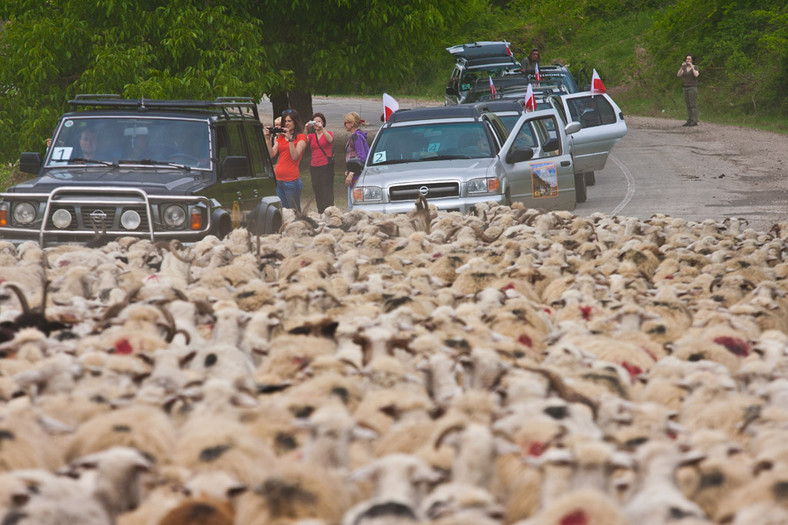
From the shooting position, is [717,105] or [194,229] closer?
[194,229]

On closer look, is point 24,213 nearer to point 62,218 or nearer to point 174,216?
point 62,218

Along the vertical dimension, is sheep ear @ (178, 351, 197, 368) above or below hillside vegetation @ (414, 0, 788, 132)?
below

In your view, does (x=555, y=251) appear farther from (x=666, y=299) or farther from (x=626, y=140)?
(x=626, y=140)

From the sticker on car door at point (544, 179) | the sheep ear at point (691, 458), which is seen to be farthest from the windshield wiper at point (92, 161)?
the sheep ear at point (691, 458)

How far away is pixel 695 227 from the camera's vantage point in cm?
1184

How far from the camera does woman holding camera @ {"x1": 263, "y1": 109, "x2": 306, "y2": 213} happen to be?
15680 millimetres

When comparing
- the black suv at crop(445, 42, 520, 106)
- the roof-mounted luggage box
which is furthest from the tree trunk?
the roof-mounted luggage box

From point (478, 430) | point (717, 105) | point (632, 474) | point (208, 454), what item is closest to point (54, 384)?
point (208, 454)

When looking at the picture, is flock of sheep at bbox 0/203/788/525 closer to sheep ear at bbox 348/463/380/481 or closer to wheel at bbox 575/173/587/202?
sheep ear at bbox 348/463/380/481

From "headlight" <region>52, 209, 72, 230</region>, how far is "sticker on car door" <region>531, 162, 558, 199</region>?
796cm

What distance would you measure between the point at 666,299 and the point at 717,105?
37.8 metres

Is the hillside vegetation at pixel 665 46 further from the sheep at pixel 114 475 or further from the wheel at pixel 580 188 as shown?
the sheep at pixel 114 475

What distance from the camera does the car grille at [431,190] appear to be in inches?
574

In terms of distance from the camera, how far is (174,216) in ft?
35.7
